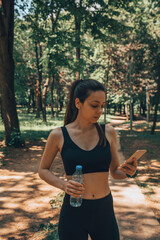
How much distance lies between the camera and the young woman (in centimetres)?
212

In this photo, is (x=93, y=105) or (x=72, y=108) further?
(x=72, y=108)

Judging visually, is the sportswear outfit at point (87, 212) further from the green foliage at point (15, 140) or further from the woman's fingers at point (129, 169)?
the green foliage at point (15, 140)

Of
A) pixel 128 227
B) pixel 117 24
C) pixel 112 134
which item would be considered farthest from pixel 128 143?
pixel 112 134

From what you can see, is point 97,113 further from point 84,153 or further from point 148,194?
point 148,194

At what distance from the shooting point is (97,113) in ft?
7.48

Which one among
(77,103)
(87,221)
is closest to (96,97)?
(77,103)

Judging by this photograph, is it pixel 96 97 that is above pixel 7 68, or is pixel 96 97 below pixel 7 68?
below

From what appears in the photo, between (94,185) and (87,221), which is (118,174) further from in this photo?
(87,221)

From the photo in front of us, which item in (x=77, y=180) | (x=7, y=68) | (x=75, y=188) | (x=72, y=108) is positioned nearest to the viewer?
(x=75, y=188)

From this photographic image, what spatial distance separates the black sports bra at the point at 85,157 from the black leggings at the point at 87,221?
280mm

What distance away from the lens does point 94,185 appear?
2188 mm

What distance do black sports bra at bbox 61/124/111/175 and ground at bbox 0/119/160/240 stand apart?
271 cm

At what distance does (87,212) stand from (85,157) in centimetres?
49

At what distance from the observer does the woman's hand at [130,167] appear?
229 centimetres
